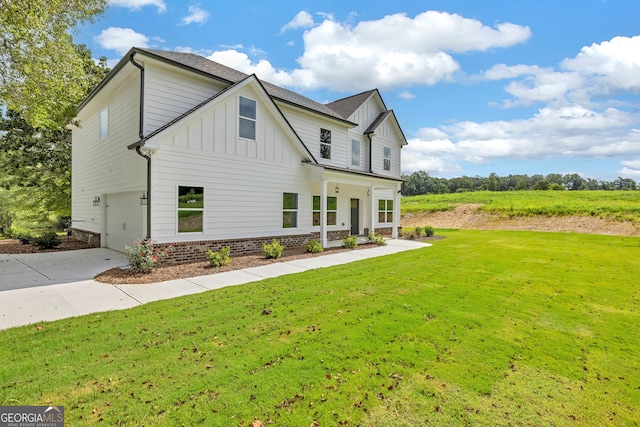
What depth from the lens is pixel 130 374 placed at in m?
3.27

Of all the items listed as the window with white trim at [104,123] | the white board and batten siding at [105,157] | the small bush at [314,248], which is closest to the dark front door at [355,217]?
the small bush at [314,248]

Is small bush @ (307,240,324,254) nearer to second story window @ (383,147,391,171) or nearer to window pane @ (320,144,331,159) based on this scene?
window pane @ (320,144,331,159)

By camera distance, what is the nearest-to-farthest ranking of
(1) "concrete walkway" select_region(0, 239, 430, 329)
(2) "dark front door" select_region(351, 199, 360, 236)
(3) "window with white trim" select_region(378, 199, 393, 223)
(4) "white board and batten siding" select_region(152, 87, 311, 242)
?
(1) "concrete walkway" select_region(0, 239, 430, 329), (4) "white board and batten siding" select_region(152, 87, 311, 242), (2) "dark front door" select_region(351, 199, 360, 236), (3) "window with white trim" select_region(378, 199, 393, 223)

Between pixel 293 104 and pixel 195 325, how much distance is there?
440 inches

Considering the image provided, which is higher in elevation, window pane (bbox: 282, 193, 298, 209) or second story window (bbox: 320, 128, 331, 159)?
second story window (bbox: 320, 128, 331, 159)

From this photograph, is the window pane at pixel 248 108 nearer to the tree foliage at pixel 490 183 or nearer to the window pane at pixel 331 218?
the window pane at pixel 331 218

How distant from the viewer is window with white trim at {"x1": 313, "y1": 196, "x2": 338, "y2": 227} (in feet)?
48.3

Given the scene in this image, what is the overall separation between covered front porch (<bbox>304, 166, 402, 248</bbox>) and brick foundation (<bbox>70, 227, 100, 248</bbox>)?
994 cm

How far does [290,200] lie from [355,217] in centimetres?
614

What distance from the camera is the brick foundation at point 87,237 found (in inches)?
527

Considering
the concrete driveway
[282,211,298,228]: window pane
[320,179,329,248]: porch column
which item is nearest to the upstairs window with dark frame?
[320,179,329,248]: porch column

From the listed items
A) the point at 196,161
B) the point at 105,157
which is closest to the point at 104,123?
the point at 105,157

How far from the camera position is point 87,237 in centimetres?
1450

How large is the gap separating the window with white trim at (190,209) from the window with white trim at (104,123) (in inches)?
221
